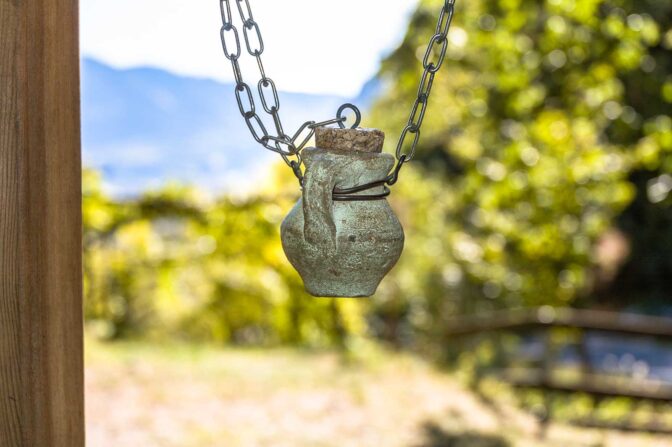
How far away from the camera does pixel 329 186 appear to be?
160cm

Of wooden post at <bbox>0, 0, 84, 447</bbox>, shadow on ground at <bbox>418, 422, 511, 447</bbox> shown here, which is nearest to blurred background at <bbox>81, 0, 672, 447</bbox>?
shadow on ground at <bbox>418, 422, 511, 447</bbox>

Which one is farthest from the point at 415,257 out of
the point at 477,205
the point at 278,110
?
the point at 278,110

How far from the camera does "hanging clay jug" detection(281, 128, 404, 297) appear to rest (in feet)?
5.27

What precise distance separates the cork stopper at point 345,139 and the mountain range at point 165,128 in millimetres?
2073

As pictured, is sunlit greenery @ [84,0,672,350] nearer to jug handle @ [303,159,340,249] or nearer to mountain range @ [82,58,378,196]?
mountain range @ [82,58,378,196]

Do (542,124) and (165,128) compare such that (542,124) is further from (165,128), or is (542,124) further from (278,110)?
(278,110)

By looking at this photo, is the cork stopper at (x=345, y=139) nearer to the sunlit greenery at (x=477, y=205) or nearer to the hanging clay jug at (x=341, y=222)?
the hanging clay jug at (x=341, y=222)

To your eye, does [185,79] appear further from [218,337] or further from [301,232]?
[301,232]

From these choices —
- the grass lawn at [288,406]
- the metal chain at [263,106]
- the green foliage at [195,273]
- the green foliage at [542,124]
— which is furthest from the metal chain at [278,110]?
the green foliage at [195,273]

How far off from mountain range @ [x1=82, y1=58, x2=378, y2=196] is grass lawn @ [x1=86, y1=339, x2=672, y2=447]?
1626 millimetres

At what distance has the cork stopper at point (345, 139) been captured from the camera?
5.37 feet

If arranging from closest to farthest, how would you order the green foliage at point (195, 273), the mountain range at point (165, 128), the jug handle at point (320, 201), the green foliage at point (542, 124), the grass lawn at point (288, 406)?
the jug handle at point (320, 201) → the grass lawn at point (288, 406) → the mountain range at point (165, 128) → the green foliage at point (542, 124) → the green foliage at point (195, 273)

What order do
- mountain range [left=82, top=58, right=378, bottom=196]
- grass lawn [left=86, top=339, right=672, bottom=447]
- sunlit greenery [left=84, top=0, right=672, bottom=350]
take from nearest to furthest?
grass lawn [left=86, top=339, right=672, bottom=447] < mountain range [left=82, top=58, right=378, bottom=196] < sunlit greenery [left=84, top=0, right=672, bottom=350]

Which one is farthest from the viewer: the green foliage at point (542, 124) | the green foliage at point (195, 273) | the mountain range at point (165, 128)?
the green foliage at point (195, 273)
